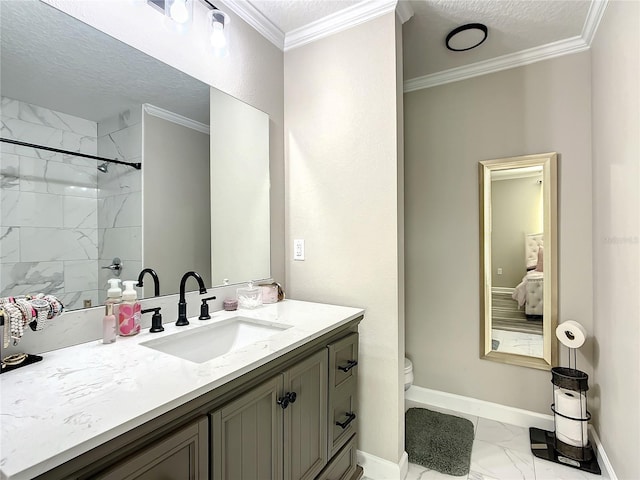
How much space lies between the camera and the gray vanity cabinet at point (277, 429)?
878mm

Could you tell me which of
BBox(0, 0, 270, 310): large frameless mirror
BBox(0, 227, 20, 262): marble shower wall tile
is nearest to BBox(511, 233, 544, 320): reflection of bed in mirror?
BBox(0, 0, 270, 310): large frameless mirror

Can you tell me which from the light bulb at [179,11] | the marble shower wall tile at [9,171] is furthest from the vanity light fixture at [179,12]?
the marble shower wall tile at [9,171]

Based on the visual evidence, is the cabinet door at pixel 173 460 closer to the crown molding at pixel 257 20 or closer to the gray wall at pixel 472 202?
the crown molding at pixel 257 20

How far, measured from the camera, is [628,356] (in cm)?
140

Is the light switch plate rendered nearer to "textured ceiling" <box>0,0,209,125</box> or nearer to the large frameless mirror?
the large frameless mirror

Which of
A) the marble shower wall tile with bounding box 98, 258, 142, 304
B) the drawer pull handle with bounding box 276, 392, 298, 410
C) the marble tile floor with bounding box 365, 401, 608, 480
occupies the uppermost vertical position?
the marble shower wall tile with bounding box 98, 258, 142, 304

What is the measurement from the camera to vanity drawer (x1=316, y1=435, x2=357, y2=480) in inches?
53.7

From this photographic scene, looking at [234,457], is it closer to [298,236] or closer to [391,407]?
[391,407]

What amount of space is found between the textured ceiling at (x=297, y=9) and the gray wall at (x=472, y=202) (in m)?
1.09

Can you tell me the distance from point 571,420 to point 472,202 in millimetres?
1431

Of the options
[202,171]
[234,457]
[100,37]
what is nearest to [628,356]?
[234,457]

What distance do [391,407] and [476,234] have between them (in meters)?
1.36

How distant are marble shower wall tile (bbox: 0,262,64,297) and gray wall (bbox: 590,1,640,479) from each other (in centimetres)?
216

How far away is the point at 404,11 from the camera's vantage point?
5.65ft
